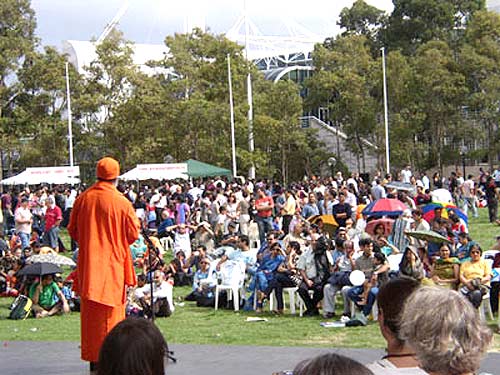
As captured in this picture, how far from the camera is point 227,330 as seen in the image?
11.8 m

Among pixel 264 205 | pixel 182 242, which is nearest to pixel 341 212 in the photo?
pixel 264 205

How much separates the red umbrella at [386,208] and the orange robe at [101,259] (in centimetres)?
965

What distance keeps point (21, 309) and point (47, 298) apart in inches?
19.7

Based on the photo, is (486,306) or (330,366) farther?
(486,306)

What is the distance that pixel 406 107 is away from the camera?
44.2 meters

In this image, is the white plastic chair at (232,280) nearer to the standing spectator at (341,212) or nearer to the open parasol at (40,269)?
the open parasol at (40,269)

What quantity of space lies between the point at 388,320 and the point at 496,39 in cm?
4251

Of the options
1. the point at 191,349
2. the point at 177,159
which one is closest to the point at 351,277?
the point at 191,349

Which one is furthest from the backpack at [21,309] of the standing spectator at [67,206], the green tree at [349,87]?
the green tree at [349,87]

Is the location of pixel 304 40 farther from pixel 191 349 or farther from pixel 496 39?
pixel 191 349

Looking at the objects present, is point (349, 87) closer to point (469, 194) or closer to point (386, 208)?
point (469, 194)

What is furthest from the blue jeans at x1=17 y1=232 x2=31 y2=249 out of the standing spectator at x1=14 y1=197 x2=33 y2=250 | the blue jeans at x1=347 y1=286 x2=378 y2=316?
the blue jeans at x1=347 y1=286 x2=378 y2=316

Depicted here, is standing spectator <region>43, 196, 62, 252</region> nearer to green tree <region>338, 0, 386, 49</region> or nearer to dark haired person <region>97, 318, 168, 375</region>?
dark haired person <region>97, 318, 168, 375</region>

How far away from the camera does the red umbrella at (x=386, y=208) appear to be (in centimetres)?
1630
